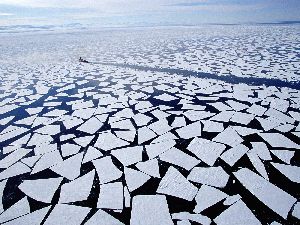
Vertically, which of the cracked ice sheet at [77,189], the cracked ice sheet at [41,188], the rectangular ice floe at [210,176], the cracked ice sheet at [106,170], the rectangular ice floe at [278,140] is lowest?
the cracked ice sheet at [41,188]

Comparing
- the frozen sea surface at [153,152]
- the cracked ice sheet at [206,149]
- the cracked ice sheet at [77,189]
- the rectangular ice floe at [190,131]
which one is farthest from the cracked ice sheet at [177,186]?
the rectangular ice floe at [190,131]

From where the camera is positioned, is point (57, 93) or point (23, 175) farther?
point (57, 93)

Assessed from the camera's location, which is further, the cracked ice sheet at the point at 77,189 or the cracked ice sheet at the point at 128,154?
the cracked ice sheet at the point at 128,154

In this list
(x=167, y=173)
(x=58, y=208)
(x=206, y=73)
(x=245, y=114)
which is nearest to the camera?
(x=58, y=208)

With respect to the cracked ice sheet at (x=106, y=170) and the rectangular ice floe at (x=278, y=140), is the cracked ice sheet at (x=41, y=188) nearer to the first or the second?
the cracked ice sheet at (x=106, y=170)

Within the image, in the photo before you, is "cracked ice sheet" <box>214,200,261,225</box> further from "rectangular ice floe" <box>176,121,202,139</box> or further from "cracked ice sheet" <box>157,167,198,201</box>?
"rectangular ice floe" <box>176,121,202,139</box>

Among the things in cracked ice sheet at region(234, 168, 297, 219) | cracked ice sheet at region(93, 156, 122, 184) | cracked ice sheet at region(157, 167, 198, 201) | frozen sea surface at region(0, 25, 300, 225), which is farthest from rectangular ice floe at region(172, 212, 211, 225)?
cracked ice sheet at region(93, 156, 122, 184)

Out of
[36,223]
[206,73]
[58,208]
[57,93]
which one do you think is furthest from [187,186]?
[206,73]

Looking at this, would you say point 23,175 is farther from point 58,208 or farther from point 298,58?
point 298,58
